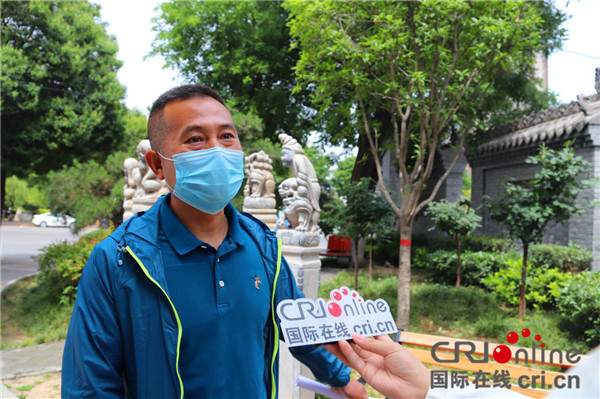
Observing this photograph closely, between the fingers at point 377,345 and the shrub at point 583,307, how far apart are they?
237 inches

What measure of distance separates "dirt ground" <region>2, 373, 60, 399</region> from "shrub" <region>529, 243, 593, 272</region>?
325 inches

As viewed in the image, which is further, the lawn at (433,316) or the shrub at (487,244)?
the shrub at (487,244)

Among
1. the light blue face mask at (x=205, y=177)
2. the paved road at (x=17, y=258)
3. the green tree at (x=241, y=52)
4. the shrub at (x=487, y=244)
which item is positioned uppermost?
the green tree at (x=241, y=52)

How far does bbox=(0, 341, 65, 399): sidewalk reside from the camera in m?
5.66

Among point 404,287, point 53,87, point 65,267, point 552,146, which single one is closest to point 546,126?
point 552,146

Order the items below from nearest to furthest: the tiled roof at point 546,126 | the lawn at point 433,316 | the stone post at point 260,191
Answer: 1. the stone post at point 260,191
2. the lawn at point 433,316
3. the tiled roof at point 546,126

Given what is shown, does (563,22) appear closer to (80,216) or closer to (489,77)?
(489,77)

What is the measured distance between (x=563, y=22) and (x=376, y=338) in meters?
13.4

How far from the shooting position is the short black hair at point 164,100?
4.58 feet

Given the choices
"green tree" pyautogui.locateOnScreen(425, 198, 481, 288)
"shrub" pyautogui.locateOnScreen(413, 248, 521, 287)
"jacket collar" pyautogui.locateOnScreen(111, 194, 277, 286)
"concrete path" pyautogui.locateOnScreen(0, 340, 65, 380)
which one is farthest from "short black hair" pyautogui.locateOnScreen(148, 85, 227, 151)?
"shrub" pyautogui.locateOnScreen(413, 248, 521, 287)

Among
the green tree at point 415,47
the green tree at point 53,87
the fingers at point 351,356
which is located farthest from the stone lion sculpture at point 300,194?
the green tree at point 53,87

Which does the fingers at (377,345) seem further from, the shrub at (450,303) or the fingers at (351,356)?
the shrub at (450,303)

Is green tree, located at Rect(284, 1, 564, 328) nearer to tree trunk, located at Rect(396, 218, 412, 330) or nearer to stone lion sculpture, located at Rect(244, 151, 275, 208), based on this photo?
tree trunk, located at Rect(396, 218, 412, 330)

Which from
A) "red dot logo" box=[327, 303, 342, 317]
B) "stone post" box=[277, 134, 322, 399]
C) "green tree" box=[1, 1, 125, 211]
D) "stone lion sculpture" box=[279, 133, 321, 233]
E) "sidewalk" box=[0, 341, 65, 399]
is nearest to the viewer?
"red dot logo" box=[327, 303, 342, 317]
